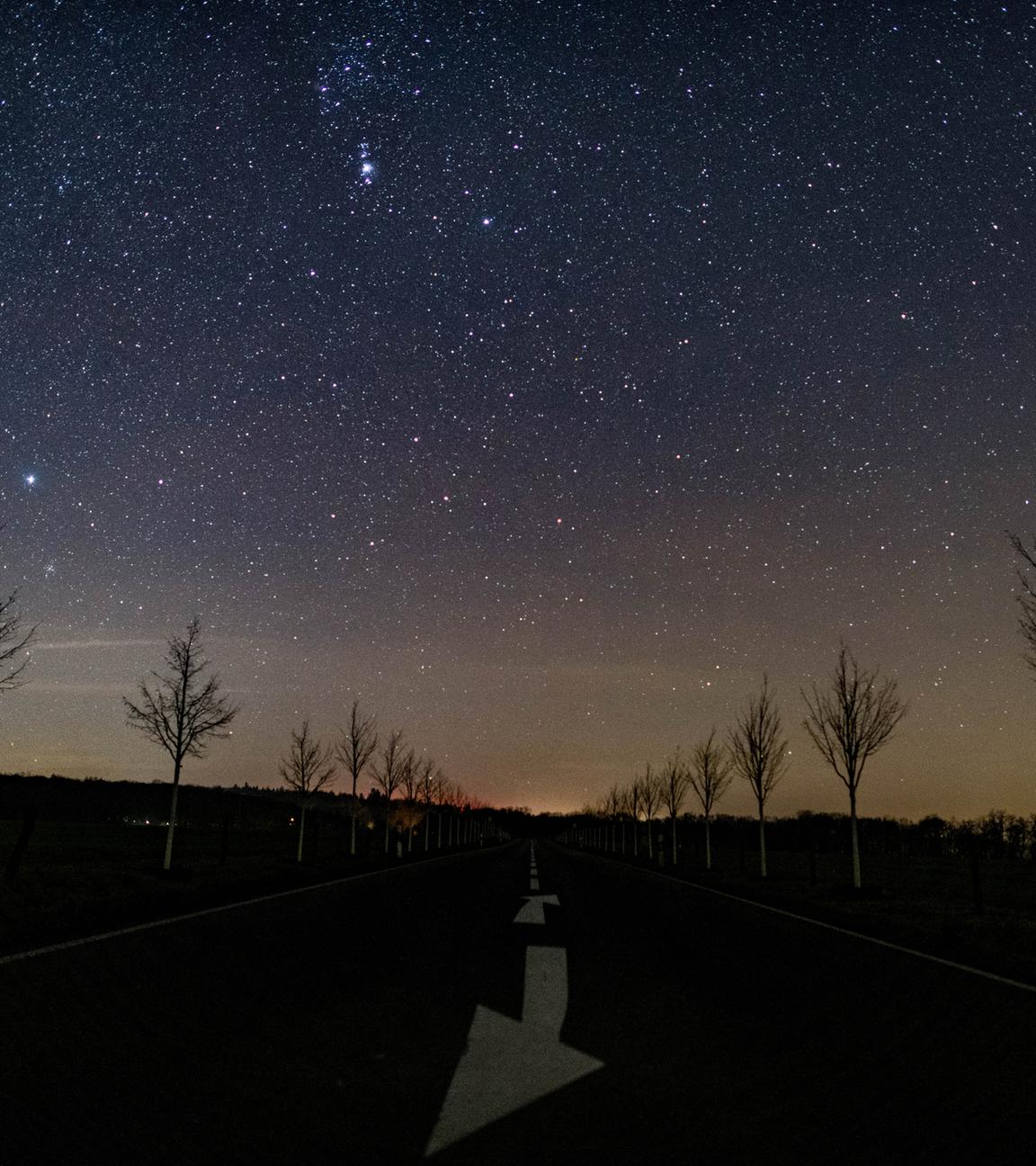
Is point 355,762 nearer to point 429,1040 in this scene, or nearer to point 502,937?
point 502,937

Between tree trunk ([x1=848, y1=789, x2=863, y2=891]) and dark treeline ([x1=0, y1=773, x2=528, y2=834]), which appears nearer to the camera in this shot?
tree trunk ([x1=848, y1=789, x2=863, y2=891])

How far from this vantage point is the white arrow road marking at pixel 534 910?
10.7m

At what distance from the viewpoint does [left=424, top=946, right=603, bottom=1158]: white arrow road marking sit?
3119 mm

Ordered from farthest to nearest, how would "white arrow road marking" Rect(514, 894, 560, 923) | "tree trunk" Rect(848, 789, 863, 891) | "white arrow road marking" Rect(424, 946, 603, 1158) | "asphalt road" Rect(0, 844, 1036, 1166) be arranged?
1. "tree trunk" Rect(848, 789, 863, 891)
2. "white arrow road marking" Rect(514, 894, 560, 923)
3. "white arrow road marking" Rect(424, 946, 603, 1158)
4. "asphalt road" Rect(0, 844, 1036, 1166)

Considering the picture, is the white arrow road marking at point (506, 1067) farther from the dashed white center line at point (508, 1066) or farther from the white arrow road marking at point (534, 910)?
the white arrow road marking at point (534, 910)

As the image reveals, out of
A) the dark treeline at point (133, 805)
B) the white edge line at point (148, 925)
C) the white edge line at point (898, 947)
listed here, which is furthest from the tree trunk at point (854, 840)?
the dark treeline at point (133, 805)

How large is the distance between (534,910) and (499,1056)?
846cm

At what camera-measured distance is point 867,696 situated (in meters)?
23.3

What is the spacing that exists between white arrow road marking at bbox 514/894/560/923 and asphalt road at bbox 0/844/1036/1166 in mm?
2745

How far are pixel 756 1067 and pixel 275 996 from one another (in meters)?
2.94

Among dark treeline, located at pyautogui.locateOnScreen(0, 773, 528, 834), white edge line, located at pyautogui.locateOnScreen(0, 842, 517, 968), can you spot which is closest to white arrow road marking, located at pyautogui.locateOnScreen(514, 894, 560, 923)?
white edge line, located at pyautogui.locateOnScreen(0, 842, 517, 968)

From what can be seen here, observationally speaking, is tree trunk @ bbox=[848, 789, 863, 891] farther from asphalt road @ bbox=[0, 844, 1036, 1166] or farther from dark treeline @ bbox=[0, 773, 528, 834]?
dark treeline @ bbox=[0, 773, 528, 834]

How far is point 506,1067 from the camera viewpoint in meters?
3.80

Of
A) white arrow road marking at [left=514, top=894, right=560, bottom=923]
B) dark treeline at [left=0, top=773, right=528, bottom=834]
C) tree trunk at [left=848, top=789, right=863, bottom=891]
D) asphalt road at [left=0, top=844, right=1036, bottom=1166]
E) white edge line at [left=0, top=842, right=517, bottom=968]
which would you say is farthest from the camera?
dark treeline at [left=0, top=773, right=528, bottom=834]
